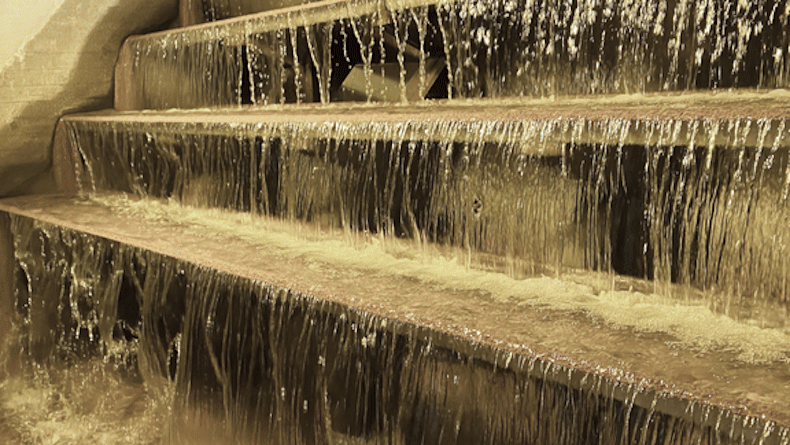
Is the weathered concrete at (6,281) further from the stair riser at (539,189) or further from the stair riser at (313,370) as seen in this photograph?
the stair riser at (539,189)

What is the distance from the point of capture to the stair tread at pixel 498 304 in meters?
1.19

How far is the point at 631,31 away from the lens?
2238 millimetres

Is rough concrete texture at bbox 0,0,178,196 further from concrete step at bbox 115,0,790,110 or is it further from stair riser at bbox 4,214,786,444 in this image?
stair riser at bbox 4,214,786,444

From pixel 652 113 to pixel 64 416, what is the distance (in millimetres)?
Answer: 2491

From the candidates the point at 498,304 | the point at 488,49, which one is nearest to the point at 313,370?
the point at 498,304

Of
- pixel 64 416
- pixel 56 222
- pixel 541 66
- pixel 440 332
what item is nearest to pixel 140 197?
pixel 56 222

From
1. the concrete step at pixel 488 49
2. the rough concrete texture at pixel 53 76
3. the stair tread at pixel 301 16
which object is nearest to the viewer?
the concrete step at pixel 488 49

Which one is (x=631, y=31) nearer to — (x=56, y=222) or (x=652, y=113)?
(x=652, y=113)

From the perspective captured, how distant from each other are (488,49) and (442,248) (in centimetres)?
84

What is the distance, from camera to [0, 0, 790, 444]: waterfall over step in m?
1.41

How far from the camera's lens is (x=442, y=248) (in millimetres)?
2193

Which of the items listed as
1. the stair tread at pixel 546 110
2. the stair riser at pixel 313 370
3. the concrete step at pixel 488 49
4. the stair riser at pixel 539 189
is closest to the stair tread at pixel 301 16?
the concrete step at pixel 488 49

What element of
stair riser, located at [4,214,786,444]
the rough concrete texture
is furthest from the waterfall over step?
the rough concrete texture

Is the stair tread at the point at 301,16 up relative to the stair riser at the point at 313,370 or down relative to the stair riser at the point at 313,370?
up
